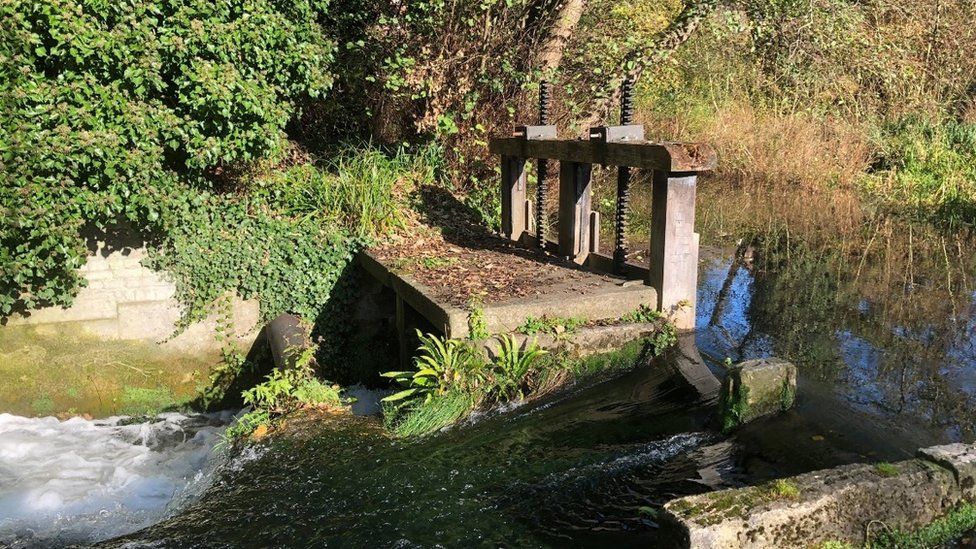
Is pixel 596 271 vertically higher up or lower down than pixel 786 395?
higher up

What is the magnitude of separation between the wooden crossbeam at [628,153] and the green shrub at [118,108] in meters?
2.31

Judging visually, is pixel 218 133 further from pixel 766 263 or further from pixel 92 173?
pixel 766 263

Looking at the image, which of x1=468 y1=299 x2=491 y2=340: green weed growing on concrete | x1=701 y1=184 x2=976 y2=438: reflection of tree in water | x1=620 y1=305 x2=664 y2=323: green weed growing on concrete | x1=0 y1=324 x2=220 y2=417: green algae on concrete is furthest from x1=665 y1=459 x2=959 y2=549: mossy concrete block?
x1=0 y1=324 x2=220 y2=417: green algae on concrete

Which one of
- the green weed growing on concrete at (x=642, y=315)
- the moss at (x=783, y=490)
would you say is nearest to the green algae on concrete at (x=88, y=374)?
the green weed growing on concrete at (x=642, y=315)

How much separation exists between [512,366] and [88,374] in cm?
420

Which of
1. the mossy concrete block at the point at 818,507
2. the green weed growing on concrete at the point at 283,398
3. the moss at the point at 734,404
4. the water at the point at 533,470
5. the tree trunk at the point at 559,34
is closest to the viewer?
the mossy concrete block at the point at 818,507

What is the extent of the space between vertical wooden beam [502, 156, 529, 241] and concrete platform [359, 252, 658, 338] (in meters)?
1.80

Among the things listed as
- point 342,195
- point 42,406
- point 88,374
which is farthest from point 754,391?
point 42,406

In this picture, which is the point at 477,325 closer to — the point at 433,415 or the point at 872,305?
the point at 433,415

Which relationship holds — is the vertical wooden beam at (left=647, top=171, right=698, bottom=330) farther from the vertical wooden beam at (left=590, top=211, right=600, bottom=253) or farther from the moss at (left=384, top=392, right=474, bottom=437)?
the moss at (left=384, top=392, right=474, bottom=437)

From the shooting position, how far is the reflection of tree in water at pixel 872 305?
20.5 ft

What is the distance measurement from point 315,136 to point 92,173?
4.00 metres

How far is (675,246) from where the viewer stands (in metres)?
6.50

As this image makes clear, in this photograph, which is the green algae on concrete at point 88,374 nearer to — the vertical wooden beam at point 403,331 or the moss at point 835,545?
the vertical wooden beam at point 403,331
